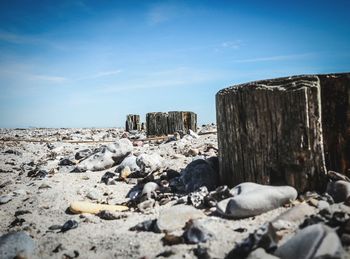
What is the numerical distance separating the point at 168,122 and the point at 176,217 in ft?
23.9

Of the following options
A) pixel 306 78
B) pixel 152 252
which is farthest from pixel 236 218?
pixel 306 78

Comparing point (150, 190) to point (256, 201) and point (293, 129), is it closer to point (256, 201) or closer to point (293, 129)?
point (256, 201)

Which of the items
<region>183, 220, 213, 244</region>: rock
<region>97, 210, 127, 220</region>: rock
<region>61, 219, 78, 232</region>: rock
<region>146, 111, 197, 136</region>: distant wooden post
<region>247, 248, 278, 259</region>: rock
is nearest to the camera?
<region>247, 248, 278, 259</region>: rock

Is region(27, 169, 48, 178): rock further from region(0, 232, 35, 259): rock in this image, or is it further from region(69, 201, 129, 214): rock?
region(0, 232, 35, 259): rock

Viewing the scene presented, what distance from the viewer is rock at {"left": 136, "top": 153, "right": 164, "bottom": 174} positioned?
3.94m

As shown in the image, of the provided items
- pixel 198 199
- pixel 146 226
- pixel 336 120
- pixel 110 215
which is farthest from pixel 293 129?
pixel 110 215

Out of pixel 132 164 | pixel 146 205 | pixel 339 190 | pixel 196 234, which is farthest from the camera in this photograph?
pixel 132 164

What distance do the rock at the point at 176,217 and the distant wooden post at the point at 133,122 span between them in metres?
11.5

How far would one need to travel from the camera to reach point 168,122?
941 centimetres

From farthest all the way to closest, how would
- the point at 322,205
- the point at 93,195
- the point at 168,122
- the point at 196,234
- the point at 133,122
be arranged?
the point at 133,122 < the point at 168,122 < the point at 93,195 < the point at 322,205 < the point at 196,234

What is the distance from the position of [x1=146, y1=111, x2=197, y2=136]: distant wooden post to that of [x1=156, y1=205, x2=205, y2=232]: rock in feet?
23.1

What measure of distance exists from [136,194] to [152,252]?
1.38 m

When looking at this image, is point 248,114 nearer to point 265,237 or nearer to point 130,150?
point 265,237

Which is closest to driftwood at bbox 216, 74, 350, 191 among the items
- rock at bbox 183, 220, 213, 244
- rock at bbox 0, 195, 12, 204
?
rock at bbox 183, 220, 213, 244
